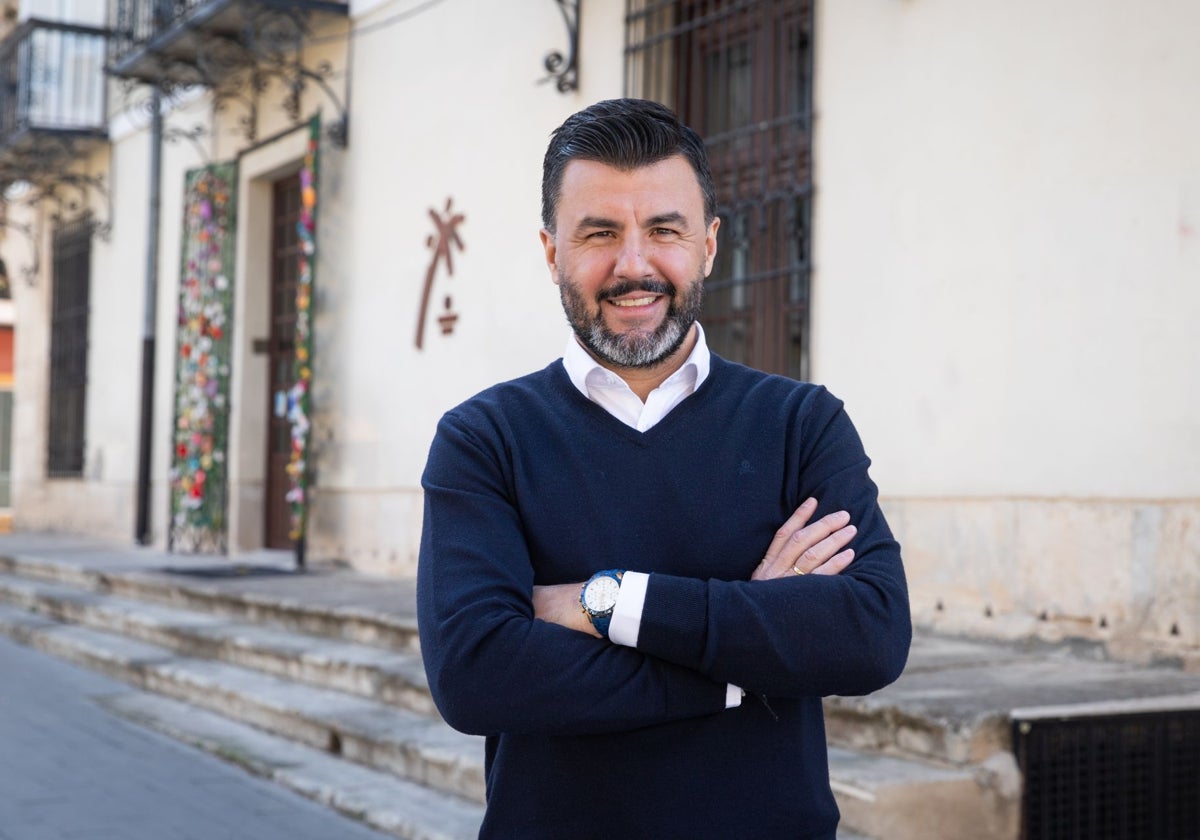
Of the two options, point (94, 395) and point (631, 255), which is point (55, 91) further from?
point (631, 255)

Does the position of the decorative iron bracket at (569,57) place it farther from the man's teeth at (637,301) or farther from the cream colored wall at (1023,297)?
the man's teeth at (637,301)

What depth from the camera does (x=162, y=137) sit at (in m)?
12.4

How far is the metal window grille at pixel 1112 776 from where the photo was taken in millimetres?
3654

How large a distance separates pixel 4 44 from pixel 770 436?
15485 millimetres

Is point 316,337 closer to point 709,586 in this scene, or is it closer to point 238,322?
point 238,322

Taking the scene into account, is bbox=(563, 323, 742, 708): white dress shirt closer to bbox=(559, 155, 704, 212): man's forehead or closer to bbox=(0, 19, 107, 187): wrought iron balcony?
bbox=(559, 155, 704, 212): man's forehead

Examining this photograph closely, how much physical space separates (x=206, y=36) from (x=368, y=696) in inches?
270

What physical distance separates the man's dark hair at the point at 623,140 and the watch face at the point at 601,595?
1.72 ft

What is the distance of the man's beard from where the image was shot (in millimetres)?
1891

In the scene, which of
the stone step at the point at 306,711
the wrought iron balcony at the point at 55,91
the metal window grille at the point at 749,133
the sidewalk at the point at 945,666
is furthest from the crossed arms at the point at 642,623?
the wrought iron balcony at the point at 55,91

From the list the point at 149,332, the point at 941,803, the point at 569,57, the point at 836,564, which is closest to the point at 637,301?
the point at 836,564

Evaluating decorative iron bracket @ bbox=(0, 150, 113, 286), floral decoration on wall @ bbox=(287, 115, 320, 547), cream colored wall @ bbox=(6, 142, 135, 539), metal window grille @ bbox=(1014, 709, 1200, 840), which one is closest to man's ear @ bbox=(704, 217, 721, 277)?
metal window grille @ bbox=(1014, 709, 1200, 840)

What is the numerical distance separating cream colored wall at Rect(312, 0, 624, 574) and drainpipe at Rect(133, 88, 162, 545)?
3.22 metres

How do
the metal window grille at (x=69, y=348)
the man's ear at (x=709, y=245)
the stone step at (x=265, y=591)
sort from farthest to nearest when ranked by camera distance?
the metal window grille at (x=69, y=348) → the stone step at (x=265, y=591) → the man's ear at (x=709, y=245)
